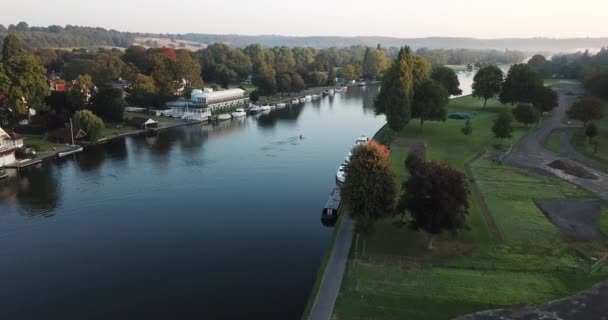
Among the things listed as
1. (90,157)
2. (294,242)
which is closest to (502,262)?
(294,242)

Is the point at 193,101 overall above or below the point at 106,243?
above

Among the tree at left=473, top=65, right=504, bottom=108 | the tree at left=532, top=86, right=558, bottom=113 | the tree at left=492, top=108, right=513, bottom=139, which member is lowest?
the tree at left=492, top=108, right=513, bottom=139

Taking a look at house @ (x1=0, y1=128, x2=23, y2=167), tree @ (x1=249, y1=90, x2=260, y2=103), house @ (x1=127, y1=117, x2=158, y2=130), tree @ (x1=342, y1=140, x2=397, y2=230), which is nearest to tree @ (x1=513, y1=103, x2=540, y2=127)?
tree @ (x1=342, y1=140, x2=397, y2=230)

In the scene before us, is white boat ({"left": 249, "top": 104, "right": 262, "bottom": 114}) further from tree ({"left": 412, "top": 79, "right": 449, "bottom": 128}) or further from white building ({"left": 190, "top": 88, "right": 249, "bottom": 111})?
tree ({"left": 412, "top": 79, "right": 449, "bottom": 128})

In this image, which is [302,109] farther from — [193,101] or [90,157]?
[90,157]

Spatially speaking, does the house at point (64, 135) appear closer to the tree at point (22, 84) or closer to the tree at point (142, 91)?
the tree at point (22, 84)

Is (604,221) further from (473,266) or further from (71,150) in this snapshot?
(71,150)

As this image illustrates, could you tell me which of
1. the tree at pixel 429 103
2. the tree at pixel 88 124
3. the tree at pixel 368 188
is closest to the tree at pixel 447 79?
the tree at pixel 429 103

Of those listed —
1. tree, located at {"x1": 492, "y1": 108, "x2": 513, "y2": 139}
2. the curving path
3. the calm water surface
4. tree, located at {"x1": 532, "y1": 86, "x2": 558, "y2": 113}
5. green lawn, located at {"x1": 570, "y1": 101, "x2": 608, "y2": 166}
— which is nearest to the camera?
the calm water surface
